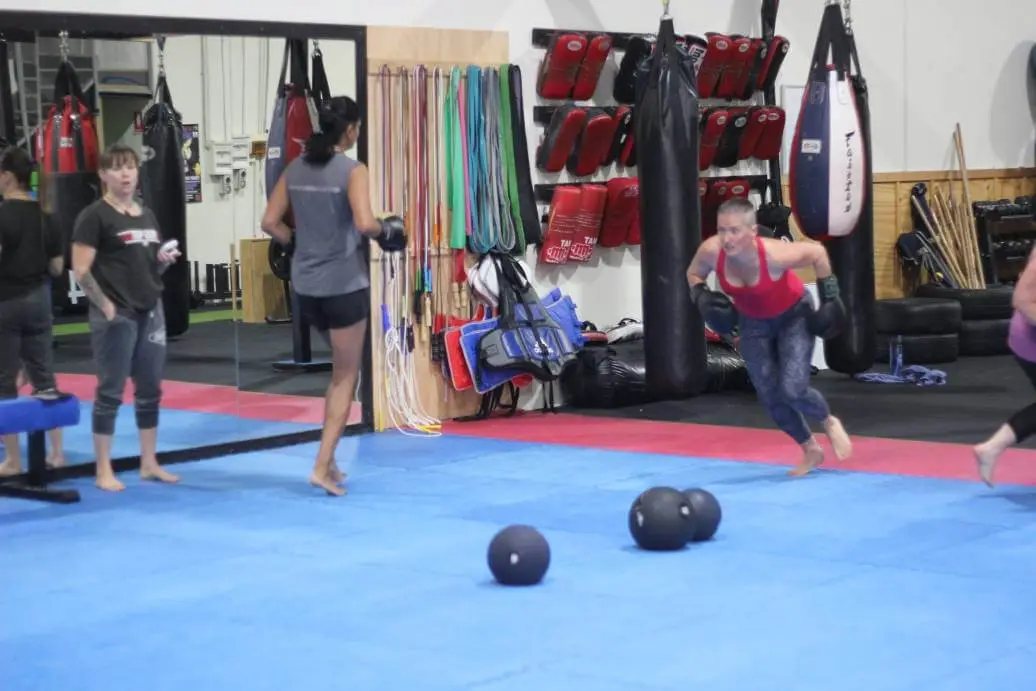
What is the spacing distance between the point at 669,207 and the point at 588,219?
1.12 meters

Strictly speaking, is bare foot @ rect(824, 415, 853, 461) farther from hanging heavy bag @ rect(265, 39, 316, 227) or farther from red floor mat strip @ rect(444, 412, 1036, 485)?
hanging heavy bag @ rect(265, 39, 316, 227)

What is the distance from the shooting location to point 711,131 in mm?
10242

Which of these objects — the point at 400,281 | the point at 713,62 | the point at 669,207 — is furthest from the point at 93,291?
the point at 713,62

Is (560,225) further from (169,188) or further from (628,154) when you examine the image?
(169,188)

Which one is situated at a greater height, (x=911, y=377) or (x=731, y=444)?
(x=911, y=377)

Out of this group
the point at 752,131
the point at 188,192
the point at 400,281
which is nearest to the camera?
the point at 188,192

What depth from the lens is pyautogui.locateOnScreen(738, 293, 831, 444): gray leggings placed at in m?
7.21

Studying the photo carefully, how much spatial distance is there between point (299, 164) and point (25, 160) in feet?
4.49

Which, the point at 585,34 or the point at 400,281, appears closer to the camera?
the point at 400,281

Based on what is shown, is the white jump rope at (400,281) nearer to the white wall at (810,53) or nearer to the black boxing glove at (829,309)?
the white wall at (810,53)

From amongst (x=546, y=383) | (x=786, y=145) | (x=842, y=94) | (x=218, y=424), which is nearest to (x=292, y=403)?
(x=218, y=424)

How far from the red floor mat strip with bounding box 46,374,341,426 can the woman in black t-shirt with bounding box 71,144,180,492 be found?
0.26 m

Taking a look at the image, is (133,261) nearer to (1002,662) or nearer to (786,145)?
(1002,662)

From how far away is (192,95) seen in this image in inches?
314
